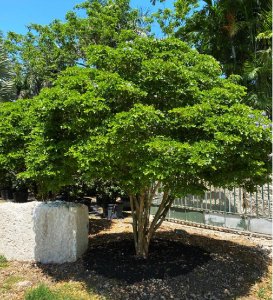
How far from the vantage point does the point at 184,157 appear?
16.3ft

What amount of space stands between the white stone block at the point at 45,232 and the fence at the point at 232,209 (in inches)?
121

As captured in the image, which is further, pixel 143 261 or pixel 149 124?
pixel 143 261

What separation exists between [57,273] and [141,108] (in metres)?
3.64

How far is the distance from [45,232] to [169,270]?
8.36ft

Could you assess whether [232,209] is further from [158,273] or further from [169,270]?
[158,273]

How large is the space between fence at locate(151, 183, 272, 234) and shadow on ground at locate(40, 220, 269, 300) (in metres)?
1.01

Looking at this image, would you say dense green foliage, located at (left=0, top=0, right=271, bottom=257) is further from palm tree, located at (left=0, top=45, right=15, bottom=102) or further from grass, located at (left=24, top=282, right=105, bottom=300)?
palm tree, located at (left=0, top=45, right=15, bottom=102)

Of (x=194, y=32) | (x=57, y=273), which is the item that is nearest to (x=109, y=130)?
(x=57, y=273)

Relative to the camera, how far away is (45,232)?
7.37 meters

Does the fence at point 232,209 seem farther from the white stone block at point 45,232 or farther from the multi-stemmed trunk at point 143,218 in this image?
the white stone block at point 45,232

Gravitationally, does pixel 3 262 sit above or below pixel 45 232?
below

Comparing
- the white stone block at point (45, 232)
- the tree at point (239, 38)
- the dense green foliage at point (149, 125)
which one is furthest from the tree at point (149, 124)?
the tree at point (239, 38)

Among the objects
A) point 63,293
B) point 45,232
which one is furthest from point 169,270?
point 45,232

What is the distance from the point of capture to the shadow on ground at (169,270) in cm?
592
